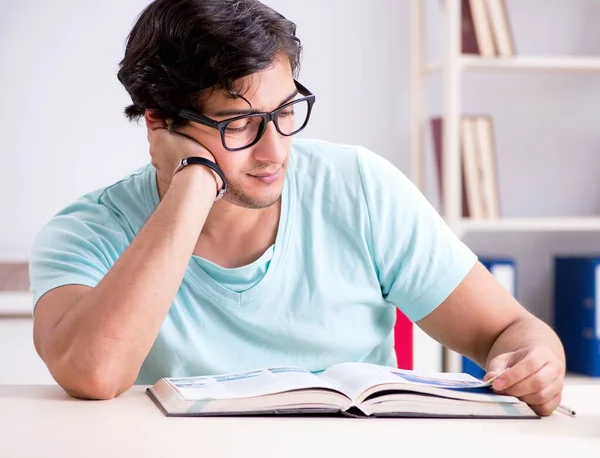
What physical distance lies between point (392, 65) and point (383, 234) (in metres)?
1.47

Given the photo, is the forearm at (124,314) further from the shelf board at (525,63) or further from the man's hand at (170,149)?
the shelf board at (525,63)

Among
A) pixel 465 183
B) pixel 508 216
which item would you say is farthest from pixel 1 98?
pixel 508 216

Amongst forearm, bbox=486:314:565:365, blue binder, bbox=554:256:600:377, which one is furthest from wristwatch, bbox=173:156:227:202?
blue binder, bbox=554:256:600:377

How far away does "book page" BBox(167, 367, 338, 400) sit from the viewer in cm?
97

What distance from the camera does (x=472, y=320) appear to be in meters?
1.33

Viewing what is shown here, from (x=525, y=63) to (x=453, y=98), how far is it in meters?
0.25

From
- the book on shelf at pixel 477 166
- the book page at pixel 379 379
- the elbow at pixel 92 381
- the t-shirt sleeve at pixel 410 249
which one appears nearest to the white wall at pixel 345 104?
the book on shelf at pixel 477 166

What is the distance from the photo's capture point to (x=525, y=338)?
3.93 feet

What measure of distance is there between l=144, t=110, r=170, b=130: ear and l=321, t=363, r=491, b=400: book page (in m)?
0.49

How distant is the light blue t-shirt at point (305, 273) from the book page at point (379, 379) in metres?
0.24

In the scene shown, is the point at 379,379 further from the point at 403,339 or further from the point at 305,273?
the point at 403,339

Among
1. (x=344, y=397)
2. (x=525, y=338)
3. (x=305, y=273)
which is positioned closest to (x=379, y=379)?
(x=344, y=397)

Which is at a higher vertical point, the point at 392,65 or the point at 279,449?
the point at 392,65

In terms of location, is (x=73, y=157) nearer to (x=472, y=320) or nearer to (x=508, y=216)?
(x=508, y=216)
